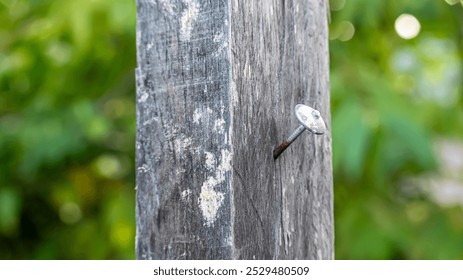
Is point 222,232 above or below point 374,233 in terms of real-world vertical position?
above

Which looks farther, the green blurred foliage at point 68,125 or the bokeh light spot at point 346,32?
the bokeh light spot at point 346,32

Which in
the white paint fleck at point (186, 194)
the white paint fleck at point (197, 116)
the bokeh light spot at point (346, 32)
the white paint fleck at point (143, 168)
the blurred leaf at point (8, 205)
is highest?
the bokeh light spot at point (346, 32)

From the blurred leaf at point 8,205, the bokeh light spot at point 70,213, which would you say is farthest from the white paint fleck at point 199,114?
the bokeh light spot at point 70,213

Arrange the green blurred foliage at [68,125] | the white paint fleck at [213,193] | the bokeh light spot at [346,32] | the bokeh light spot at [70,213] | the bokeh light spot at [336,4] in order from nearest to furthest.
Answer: the white paint fleck at [213,193] → the green blurred foliage at [68,125] → the bokeh light spot at [336,4] → the bokeh light spot at [346,32] → the bokeh light spot at [70,213]

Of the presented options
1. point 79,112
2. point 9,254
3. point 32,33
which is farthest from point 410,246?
point 9,254

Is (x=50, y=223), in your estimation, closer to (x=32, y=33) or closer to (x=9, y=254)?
(x=9, y=254)

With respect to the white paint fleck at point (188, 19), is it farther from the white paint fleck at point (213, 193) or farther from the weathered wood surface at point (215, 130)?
the white paint fleck at point (213, 193)

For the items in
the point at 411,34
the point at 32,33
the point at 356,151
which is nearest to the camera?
the point at 356,151
